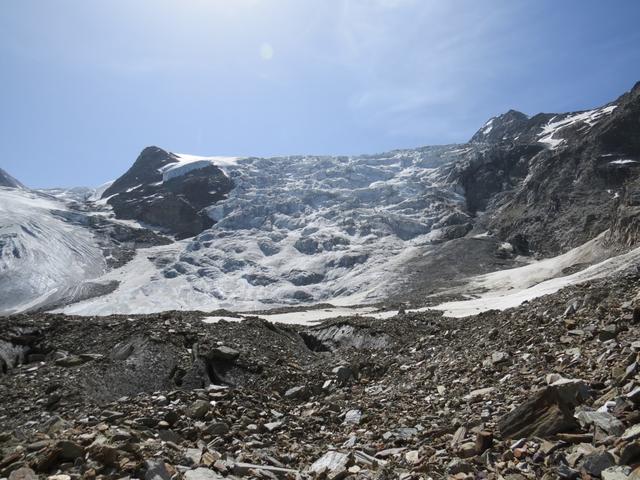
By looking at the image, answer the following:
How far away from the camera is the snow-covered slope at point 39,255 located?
93062mm

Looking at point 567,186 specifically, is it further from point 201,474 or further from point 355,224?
point 201,474

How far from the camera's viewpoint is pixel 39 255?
10612 cm

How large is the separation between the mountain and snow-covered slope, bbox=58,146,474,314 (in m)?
0.50

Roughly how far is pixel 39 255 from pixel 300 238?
63594 millimetres

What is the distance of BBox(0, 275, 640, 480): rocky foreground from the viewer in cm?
588

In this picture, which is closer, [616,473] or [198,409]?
[616,473]

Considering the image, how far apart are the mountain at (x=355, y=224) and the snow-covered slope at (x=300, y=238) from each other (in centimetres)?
50

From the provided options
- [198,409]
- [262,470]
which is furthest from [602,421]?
[198,409]

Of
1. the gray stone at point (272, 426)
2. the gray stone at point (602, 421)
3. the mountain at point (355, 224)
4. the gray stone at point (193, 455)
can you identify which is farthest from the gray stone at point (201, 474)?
the mountain at point (355, 224)

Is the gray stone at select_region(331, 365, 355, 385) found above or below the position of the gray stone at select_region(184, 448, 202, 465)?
below

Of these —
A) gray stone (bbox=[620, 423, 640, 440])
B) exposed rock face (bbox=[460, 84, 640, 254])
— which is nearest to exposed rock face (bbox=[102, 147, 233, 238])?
exposed rock face (bbox=[460, 84, 640, 254])

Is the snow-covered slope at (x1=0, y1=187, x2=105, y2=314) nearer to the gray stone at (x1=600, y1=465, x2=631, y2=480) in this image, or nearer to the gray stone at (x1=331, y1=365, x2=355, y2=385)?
the gray stone at (x1=331, y1=365, x2=355, y2=385)

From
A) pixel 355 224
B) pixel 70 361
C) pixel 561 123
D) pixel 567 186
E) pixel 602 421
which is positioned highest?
pixel 561 123

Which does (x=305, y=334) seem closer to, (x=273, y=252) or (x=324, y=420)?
(x=324, y=420)
